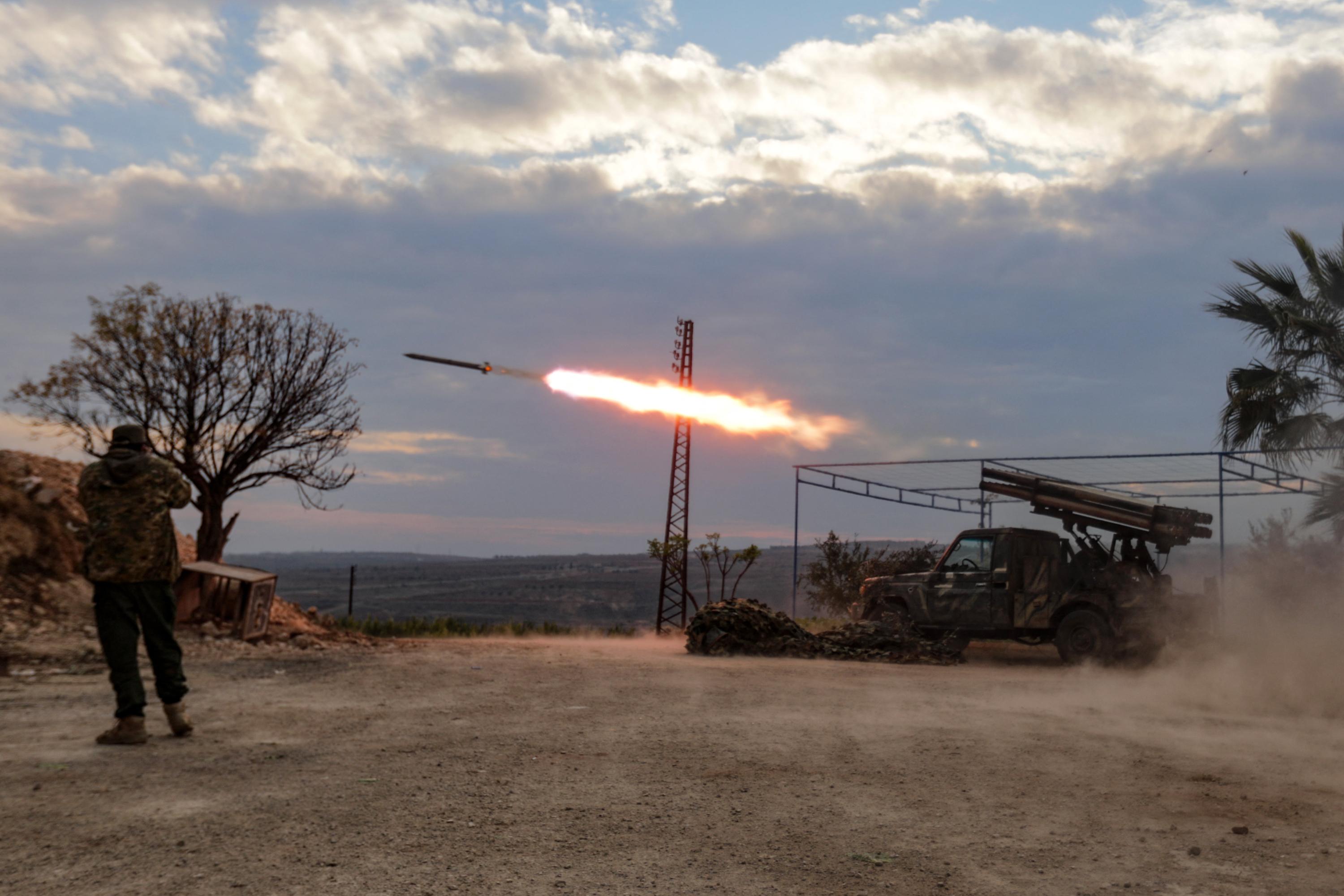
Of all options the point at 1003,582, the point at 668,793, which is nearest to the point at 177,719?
the point at 668,793

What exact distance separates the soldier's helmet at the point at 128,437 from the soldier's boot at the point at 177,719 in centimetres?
203

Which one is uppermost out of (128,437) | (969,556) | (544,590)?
(128,437)

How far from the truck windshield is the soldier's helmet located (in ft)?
38.1

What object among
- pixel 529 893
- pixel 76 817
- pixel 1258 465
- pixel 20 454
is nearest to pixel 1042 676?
pixel 1258 465

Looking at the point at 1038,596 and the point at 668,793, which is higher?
the point at 1038,596

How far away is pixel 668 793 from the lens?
228 inches

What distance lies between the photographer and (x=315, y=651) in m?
14.9

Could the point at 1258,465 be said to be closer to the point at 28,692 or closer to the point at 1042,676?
the point at 1042,676

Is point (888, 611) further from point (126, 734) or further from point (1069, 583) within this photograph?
point (126, 734)

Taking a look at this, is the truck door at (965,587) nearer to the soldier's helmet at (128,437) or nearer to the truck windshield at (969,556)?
the truck windshield at (969,556)

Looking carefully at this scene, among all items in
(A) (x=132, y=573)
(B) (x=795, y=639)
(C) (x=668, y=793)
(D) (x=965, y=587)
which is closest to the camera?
(C) (x=668, y=793)

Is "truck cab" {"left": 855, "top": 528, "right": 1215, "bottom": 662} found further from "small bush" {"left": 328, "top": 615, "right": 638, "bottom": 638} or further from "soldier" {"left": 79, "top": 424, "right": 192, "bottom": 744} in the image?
"soldier" {"left": 79, "top": 424, "right": 192, "bottom": 744}

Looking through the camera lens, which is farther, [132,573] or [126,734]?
[132,573]

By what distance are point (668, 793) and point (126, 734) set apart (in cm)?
410
